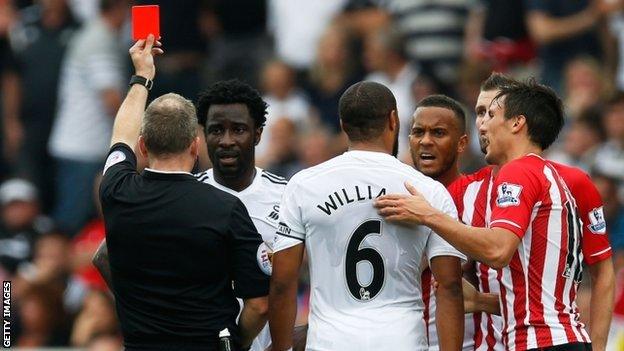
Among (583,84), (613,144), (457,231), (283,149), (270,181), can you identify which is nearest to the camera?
(457,231)

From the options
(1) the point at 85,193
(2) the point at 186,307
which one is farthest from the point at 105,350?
(2) the point at 186,307

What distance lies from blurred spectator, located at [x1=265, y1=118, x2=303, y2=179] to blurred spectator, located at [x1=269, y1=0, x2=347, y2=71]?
938mm

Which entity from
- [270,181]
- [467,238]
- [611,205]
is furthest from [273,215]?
[611,205]

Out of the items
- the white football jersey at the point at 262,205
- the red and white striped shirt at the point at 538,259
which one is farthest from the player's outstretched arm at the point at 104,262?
the red and white striped shirt at the point at 538,259

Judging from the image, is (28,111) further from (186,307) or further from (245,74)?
(186,307)

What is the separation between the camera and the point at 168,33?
1424cm

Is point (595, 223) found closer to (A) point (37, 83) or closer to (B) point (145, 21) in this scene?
(B) point (145, 21)

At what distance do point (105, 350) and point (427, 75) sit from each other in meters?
3.82

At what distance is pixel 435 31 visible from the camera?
Answer: 13430 mm

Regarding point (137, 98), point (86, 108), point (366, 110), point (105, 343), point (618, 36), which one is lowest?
point (105, 343)

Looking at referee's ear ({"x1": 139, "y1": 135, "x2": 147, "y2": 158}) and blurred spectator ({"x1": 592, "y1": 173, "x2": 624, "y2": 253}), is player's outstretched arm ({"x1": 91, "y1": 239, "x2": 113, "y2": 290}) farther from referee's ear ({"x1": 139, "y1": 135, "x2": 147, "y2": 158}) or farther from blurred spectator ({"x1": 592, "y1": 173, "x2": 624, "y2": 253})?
blurred spectator ({"x1": 592, "y1": 173, "x2": 624, "y2": 253})

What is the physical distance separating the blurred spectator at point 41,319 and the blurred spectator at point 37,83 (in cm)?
175

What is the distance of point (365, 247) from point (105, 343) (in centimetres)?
573

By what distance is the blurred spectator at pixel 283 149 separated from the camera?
534 inches
